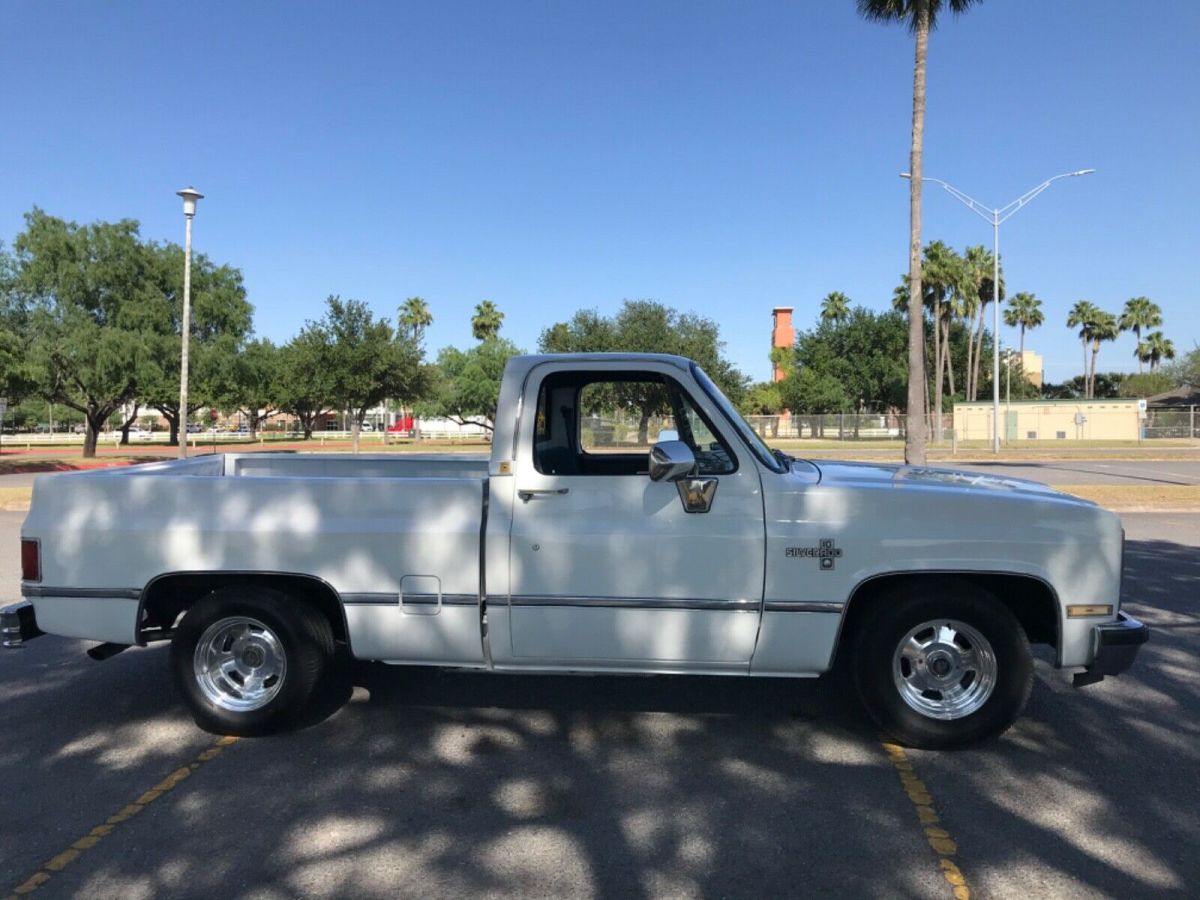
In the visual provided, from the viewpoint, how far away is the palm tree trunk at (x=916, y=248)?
17422mm

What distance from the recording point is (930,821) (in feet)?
11.5

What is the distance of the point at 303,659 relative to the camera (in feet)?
14.1

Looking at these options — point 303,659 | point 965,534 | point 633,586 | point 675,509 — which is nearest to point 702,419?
point 675,509

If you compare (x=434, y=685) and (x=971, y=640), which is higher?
(x=971, y=640)

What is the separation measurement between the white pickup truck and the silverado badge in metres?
0.01

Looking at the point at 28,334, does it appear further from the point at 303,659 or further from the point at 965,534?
the point at 965,534

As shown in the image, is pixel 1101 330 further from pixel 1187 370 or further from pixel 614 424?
pixel 614 424

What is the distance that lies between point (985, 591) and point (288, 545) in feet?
11.2

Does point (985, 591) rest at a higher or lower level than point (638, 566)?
lower

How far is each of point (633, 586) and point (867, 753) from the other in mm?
1449

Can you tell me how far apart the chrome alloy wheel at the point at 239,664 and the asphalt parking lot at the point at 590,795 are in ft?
0.81

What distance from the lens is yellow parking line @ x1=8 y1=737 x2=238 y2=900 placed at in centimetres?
306

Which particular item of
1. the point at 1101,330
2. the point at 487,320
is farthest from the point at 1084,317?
the point at 487,320

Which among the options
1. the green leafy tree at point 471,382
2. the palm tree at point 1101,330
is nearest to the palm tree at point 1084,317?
the palm tree at point 1101,330
